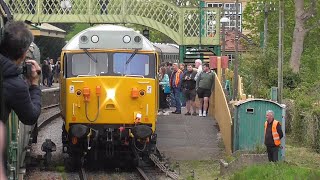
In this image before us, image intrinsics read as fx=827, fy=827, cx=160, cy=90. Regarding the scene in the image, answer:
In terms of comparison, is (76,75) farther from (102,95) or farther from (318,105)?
(318,105)

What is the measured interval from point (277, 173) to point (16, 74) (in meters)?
6.91

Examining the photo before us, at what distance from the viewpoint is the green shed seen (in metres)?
16.7

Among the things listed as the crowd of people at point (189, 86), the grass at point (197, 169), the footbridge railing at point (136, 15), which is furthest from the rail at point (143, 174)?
the footbridge railing at point (136, 15)

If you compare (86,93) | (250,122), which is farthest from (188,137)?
(86,93)

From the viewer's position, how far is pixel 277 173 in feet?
37.6

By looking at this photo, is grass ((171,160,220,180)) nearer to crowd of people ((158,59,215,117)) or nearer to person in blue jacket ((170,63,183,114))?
crowd of people ((158,59,215,117))

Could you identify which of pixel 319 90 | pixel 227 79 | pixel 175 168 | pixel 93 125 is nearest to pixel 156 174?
pixel 175 168

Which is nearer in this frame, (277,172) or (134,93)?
(277,172)

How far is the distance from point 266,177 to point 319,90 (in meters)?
12.5

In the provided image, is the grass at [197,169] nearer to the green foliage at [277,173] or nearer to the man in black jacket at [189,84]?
the green foliage at [277,173]

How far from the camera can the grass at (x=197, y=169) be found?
15552 millimetres

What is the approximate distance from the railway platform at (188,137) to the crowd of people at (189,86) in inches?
15.2

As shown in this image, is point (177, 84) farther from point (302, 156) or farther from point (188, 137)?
point (302, 156)

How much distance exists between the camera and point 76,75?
629 inches
